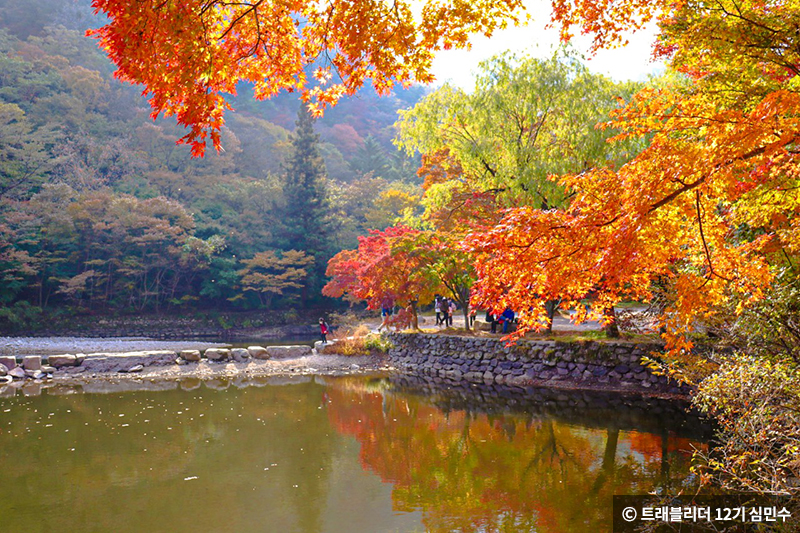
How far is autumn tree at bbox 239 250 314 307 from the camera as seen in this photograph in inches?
973

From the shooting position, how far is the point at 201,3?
2.67 m

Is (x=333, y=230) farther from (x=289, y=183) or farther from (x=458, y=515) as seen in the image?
(x=458, y=515)

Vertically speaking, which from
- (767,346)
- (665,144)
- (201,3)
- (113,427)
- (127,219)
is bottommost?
(113,427)

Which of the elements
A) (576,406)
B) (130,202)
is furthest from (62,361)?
(576,406)

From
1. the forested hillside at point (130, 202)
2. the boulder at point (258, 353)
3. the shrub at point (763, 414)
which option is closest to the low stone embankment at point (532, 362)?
the boulder at point (258, 353)

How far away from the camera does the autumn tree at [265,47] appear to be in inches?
99.4

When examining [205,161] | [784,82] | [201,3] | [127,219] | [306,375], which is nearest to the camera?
[201,3]

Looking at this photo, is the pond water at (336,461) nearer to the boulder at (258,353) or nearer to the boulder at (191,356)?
the boulder at (191,356)

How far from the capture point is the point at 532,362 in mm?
11148

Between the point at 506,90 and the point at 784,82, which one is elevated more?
the point at 506,90

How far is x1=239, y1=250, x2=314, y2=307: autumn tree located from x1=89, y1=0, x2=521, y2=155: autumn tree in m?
21.8

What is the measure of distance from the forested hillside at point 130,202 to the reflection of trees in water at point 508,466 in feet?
59.2

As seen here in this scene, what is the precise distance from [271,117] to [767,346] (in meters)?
Result: 41.3

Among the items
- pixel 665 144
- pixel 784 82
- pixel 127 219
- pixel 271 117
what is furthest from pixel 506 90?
pixel 271 117
